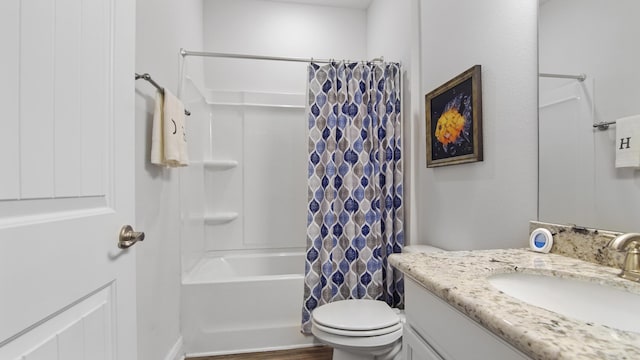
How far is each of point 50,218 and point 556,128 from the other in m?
1.47

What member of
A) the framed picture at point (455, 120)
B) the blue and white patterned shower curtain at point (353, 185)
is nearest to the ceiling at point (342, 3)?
the blue and white patterned shower curtain at point (353, 185)

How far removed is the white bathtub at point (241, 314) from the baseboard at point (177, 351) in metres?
0.04

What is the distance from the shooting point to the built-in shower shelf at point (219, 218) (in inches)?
102

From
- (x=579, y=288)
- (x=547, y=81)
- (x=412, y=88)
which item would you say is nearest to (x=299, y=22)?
(x=412, y=88)

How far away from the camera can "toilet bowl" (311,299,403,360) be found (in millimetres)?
1366

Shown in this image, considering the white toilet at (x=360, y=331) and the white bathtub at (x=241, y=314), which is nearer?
the white toilet at (x=360, y=331)

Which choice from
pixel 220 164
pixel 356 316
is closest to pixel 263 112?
pixel 220 164

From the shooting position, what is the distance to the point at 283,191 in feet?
9.22

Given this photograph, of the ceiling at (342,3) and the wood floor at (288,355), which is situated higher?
the ceiling at (342,3)

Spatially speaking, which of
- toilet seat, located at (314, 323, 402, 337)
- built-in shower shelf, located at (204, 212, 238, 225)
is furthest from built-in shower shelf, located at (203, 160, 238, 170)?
toilet seat, located at (314, 323, 402, 337)

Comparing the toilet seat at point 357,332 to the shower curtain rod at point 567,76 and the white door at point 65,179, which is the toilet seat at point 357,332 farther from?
the shower curtain rod at point 567,76

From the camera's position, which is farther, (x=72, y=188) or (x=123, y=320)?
(x=123, y=320)

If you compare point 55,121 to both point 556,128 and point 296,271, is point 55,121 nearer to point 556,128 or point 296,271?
point 556,128

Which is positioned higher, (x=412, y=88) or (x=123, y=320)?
(x=412, y=88)
